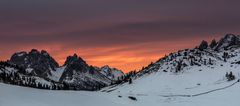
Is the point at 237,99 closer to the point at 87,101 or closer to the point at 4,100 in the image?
the point at 87,101

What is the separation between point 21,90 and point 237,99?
10622 cm

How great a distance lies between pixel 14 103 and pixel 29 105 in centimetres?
284

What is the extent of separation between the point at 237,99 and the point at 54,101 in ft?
348

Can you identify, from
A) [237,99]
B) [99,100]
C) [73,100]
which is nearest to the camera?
[73,100]

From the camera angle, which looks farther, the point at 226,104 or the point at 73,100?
the point at 226,104

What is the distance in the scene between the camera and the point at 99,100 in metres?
118

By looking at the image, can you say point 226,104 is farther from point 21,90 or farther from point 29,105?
point 29,105

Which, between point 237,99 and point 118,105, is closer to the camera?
point 118,105

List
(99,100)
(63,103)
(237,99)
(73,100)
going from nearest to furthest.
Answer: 1. (63,103)
2. (73,100)
3. (99,100)
4. (237,99)

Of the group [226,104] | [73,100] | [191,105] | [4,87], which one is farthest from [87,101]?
[226,104]

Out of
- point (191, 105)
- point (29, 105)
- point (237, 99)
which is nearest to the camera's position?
point (29, 105)

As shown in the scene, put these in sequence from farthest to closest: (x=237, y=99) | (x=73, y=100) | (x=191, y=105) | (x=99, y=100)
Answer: (x=237, y=99)
(x=191, y=105)
(x=99, y=100)
(x=73, y=100)

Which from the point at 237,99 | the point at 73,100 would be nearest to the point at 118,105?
the point at 73,100

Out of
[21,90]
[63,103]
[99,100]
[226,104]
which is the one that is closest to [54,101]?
[63,103]
